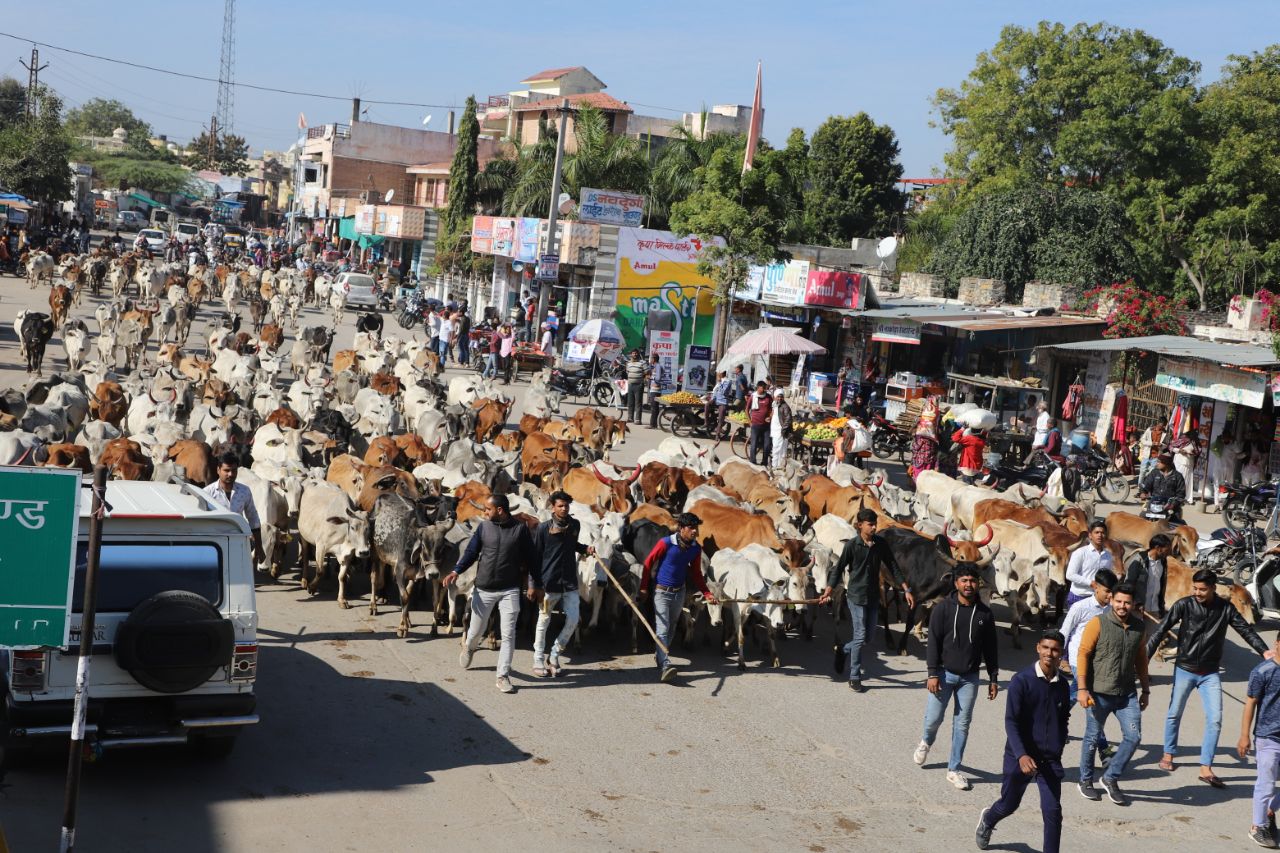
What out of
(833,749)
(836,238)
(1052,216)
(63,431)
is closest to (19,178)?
(836,238)

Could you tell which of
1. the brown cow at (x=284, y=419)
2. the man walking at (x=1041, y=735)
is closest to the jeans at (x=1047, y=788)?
the man walking at (x=1041, y=735)

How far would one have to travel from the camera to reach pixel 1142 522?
1619cm

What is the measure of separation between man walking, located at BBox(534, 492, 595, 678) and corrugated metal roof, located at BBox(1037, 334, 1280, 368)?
539 inches

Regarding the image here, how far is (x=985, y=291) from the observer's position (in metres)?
31.5

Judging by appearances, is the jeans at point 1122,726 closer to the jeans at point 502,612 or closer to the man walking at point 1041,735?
the man walking at point 1041,735

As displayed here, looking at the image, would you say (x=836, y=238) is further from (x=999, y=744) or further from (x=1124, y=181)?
(x=999, y=744)

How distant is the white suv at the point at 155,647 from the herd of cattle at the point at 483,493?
3485 millimetres

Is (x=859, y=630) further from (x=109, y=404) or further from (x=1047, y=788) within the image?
(x=109, y=404)

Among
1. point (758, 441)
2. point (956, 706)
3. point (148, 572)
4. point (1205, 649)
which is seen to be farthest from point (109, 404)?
point (1205, 649)

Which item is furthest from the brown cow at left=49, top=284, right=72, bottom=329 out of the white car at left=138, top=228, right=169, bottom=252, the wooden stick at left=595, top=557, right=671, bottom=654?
the white car at left=138, top=228, right=169, bottom=252

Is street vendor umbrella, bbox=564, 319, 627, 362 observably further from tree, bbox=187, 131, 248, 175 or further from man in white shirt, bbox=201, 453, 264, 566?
tree, bbox=187, 131, 248, 175

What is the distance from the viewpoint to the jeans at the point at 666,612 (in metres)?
11.0

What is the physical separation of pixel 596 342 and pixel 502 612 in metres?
20.6

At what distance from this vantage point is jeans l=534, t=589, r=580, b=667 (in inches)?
423
